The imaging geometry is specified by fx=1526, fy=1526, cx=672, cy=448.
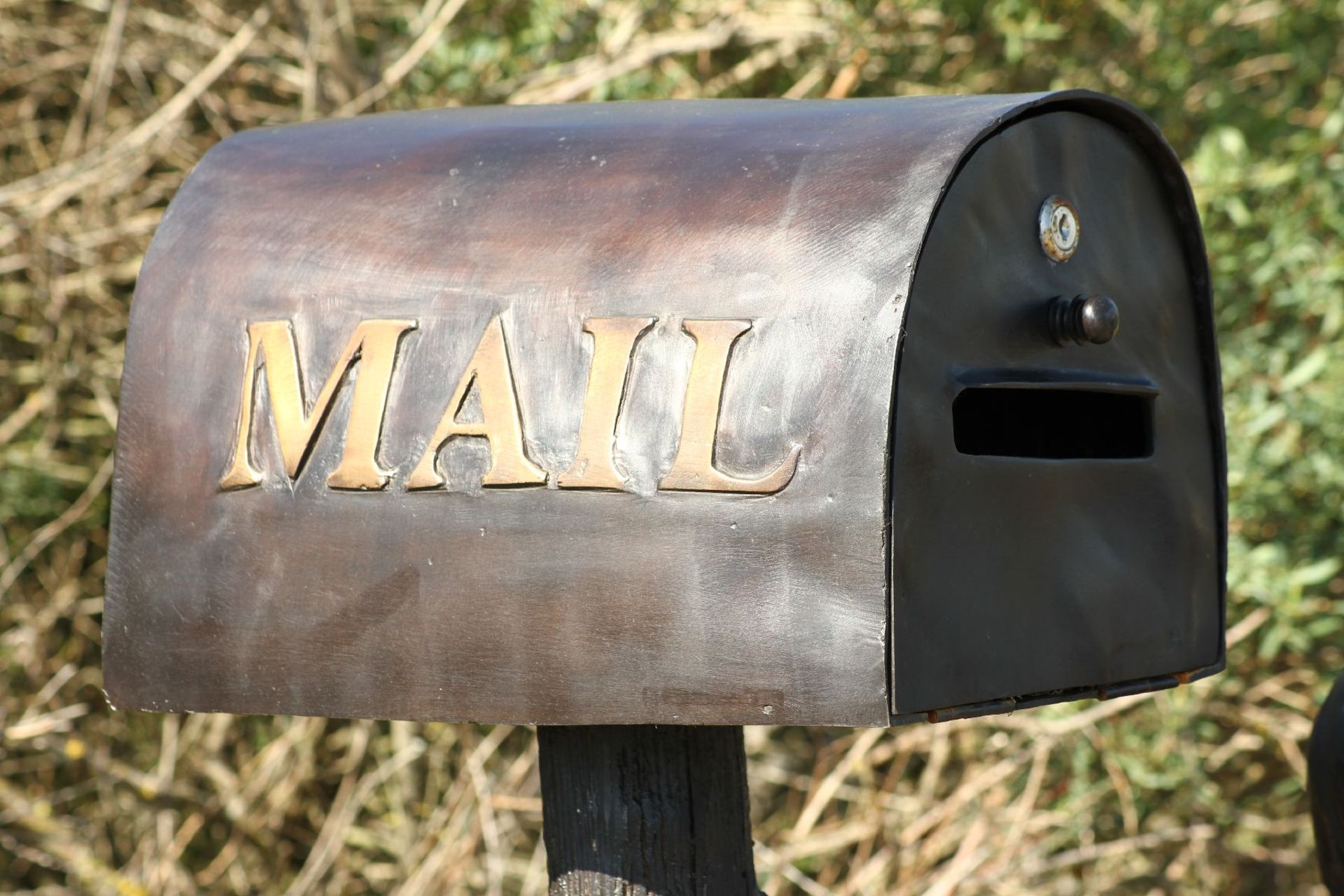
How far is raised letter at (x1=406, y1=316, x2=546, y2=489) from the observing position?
1176 millimetres

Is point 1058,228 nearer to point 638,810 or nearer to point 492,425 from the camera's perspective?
point 492,425

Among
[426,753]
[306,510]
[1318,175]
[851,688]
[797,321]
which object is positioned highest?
[1318,175]

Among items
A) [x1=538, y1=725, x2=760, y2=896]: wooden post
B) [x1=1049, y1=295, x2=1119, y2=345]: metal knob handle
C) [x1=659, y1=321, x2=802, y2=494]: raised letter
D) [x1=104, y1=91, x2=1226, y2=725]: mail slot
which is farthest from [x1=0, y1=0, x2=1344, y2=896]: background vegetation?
[x1=659, y1=321, x2=802, y2=494]: raised letter

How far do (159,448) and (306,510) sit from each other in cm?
17

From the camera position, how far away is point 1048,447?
5.03 ft

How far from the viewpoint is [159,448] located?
1.32 m

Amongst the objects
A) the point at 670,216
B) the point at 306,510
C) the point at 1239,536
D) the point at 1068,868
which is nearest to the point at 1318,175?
the point at 1239,536

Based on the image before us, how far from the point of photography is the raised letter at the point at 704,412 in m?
1.11

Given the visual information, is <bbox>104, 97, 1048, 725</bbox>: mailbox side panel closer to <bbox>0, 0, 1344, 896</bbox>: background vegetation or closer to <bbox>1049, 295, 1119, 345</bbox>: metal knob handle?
<bbox>1049, 295, 1119, 345</bbox>: metal knob handle

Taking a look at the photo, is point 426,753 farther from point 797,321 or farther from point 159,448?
point 797,321

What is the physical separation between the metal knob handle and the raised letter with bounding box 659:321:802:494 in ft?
0.93

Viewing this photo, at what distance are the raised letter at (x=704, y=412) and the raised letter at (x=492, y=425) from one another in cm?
12

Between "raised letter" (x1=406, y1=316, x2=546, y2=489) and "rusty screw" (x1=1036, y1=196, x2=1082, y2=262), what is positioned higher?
"rusty screw" (x1=1036, y1=196, x2=1082, y2=262)

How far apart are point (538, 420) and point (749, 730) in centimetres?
216
